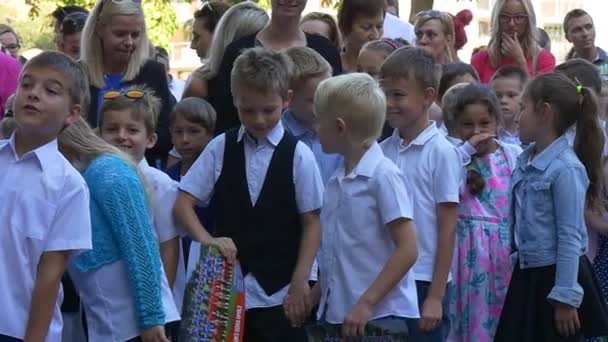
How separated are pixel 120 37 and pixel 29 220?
2.73 metres

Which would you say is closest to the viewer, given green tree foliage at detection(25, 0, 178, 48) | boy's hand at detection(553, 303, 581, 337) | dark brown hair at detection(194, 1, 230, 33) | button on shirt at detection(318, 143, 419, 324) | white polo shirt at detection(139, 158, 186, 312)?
button on shirt at detection(318, 143, 419, 324)

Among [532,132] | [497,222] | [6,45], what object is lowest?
[497,222]

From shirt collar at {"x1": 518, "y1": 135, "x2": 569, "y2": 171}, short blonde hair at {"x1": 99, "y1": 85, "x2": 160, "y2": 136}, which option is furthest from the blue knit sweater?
shirt collar at {"x1": 518, "y1": 135, "x2": 569, "y2": 171}

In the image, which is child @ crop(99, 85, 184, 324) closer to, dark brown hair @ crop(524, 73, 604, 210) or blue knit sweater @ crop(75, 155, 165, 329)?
blue knit sweater @ crop(75, 155, 165, 329)

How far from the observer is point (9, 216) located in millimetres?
4527

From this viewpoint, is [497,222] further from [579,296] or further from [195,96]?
[195,96]

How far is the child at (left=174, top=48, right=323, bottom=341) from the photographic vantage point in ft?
18.7

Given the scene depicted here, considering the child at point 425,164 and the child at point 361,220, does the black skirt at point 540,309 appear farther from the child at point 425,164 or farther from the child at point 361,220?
the child at point 361,220

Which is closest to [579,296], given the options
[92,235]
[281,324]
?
[281,324]

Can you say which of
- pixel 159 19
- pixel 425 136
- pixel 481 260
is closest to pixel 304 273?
pixel 425 136

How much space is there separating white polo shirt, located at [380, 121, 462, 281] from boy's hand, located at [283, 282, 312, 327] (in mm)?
647

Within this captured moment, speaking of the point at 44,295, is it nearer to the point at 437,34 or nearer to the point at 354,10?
the point at 354,10

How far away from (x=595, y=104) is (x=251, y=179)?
2.01 m

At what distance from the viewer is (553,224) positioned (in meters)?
6.30
